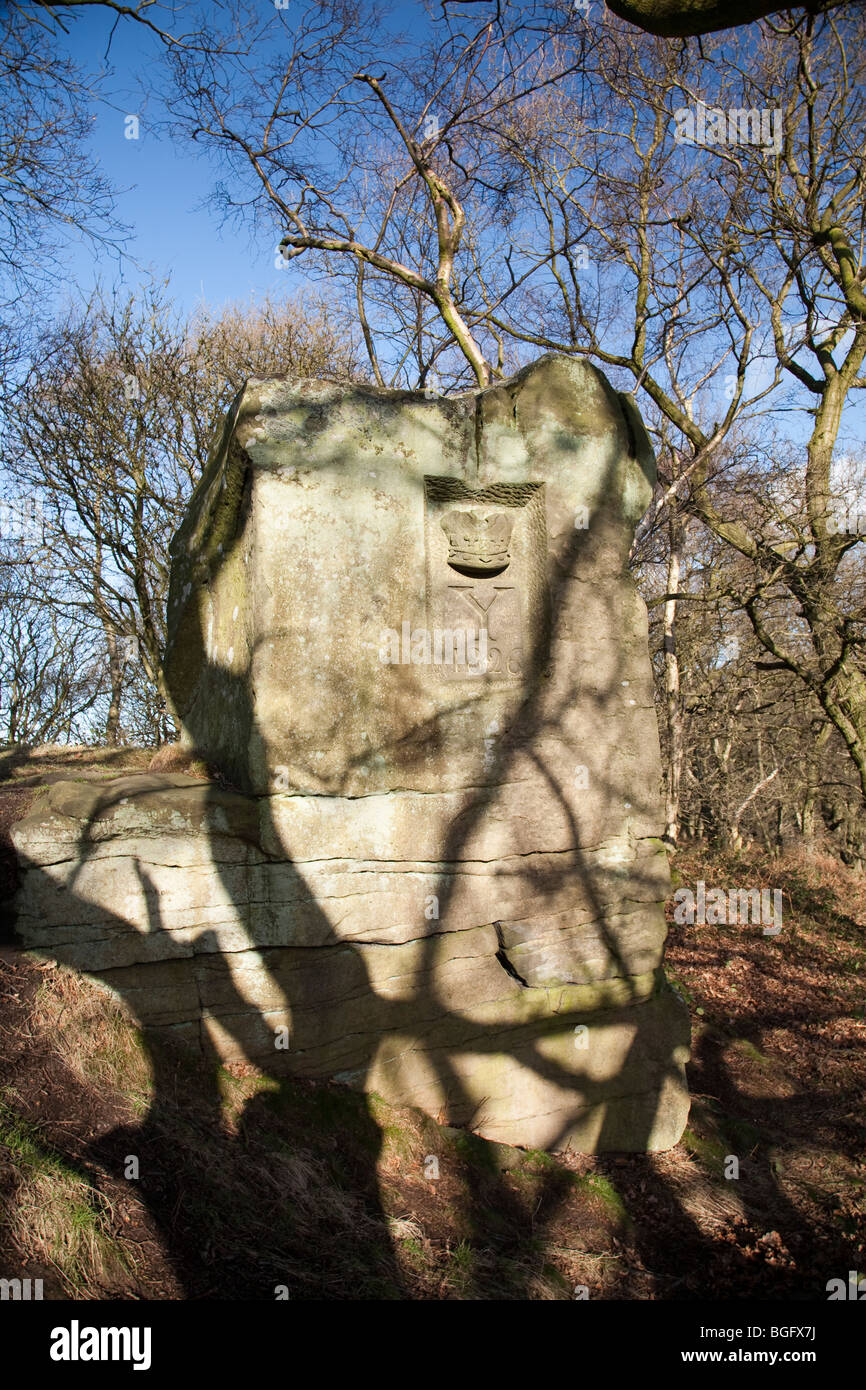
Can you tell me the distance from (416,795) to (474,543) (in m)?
1.64

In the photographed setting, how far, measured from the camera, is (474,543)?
224 inches

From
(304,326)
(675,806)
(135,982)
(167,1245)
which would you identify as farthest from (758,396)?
(167,1245)

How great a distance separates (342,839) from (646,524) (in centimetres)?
856

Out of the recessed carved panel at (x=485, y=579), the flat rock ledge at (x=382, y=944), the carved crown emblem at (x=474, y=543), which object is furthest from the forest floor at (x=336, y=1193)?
the carved crown emblem at (x=474, y=543)

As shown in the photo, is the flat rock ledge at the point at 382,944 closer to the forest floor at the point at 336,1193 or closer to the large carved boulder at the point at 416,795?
the large carved boulder at the point at 416,795

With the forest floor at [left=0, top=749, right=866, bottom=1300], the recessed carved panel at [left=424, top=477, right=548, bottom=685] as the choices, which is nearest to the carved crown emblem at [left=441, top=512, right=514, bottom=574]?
the recessed carved panel at [left=424, top=477, right=548, bottom=685]

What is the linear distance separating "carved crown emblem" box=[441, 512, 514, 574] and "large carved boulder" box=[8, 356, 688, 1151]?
0.06 ft

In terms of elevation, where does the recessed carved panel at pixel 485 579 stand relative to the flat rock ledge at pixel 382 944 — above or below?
above

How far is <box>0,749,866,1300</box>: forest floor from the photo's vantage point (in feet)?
12.5

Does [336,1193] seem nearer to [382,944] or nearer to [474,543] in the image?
[382,944]

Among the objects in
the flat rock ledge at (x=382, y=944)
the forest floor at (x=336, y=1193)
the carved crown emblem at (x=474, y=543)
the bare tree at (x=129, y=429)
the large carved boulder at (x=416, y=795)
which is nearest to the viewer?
the forest floor at (x=336, y=1193)

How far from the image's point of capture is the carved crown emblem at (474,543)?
5.68 m

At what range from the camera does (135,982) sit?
485cm

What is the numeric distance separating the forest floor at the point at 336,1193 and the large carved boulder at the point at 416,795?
0.84 ft
